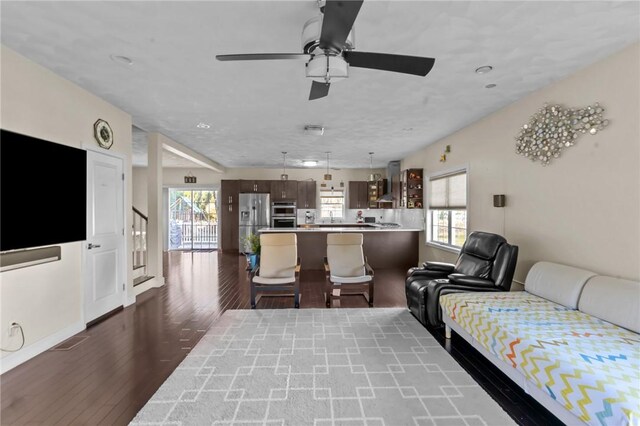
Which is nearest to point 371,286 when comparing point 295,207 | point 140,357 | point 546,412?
point 546,412

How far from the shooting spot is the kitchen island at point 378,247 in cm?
691

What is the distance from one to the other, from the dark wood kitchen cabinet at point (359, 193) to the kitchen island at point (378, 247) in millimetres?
2932

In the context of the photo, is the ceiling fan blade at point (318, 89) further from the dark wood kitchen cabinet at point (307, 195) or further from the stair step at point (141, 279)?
the dark wood kitchen cabinet at point (307, 195)

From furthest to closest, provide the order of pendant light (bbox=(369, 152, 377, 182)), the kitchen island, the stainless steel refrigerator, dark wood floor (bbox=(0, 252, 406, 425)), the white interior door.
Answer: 1. the stainless steel refrigerator
2. pendant light (bbox=(369, 152, 377, 182))
3. the kitchen island
4. the white interior door
5. dark wood floor (bbox=(0, 252, 406, 425))

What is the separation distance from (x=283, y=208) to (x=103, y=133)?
6.11 m

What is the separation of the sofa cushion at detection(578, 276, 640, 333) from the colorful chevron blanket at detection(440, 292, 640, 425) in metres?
0.07

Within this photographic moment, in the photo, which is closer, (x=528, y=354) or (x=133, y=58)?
(x=528, y=354)

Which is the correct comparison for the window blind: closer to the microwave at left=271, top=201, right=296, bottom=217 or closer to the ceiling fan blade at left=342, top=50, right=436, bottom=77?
the ceiling fan blade at left=342, top=50, right=436, bottom=77

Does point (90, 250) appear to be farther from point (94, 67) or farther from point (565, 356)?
point (565, 356)

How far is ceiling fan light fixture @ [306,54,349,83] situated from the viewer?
1980mm

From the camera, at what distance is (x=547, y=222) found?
3.38 m

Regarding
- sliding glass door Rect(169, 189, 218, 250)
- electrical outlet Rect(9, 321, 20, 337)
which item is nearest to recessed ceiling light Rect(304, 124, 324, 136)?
electrical outlet Rect(9, 321, 20, 337)

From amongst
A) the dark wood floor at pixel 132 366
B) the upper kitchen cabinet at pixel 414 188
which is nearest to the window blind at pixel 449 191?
the upper kitchen cabinet at pixel 414 188

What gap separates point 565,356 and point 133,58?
3.93 m
